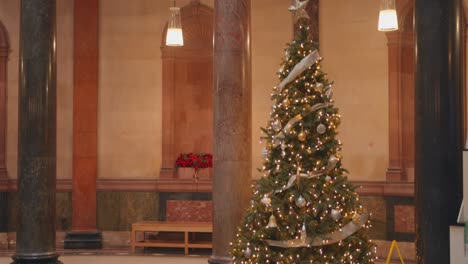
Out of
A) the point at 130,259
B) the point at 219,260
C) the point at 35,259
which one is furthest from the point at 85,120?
the point at 219,260

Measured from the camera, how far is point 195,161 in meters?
19.6

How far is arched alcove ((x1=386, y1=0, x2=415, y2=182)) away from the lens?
17.8 metres

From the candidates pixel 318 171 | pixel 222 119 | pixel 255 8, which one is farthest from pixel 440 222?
pixel 255 8

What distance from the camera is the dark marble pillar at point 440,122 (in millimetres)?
10930

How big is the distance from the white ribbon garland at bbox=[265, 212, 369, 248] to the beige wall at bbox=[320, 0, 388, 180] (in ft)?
23.1

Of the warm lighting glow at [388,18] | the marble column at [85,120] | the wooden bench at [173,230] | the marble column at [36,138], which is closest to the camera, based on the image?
the warm lighting glow at [388,18]

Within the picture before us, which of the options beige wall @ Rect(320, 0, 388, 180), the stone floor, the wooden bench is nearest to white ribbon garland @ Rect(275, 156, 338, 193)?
the stone floor

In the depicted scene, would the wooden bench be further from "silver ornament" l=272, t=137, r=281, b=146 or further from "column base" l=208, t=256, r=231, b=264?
"silver ornament" l=272, t=137, r=281, b=146

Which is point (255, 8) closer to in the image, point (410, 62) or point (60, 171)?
point (410, 62)

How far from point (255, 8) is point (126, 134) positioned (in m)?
4.18

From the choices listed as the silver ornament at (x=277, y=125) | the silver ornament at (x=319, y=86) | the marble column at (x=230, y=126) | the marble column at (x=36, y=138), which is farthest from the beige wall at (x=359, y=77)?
the silver ornament at (x=277, y=125)

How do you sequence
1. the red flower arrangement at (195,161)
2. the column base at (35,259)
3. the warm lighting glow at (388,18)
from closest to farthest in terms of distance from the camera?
the warm lighting glow at (388,18), the column base at (35,259), the red flower arrangement at (195,161)

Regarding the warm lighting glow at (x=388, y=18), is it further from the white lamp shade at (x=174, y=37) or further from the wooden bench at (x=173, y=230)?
the wooden bench at (x=173, y=230)

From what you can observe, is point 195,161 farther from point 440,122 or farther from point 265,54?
point 440,122
